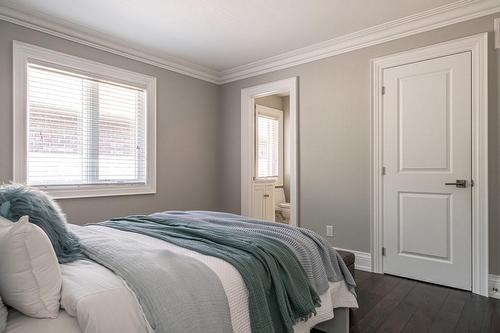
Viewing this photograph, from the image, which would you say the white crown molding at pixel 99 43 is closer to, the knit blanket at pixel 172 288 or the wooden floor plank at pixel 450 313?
the knit blanket at pixel 172 288

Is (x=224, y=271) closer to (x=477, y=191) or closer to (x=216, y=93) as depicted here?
(x=477, y=191)

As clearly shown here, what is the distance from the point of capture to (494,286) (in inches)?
105

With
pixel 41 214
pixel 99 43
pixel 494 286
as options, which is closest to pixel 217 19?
pixel 99 43

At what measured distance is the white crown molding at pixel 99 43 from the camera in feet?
9.56

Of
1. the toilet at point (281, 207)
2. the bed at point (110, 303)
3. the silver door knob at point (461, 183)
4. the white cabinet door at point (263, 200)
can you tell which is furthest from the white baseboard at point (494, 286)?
Answer: the toilet at point (281, 207)

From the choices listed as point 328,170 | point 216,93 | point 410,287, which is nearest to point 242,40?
point 216,93

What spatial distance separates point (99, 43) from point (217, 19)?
140 cm

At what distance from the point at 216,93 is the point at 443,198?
10.9ft

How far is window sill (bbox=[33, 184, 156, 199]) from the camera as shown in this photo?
3.14 metres

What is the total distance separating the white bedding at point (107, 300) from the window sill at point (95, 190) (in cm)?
214

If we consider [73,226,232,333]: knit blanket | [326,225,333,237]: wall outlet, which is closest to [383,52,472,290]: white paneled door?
[326,225,333,237]: wall outlet

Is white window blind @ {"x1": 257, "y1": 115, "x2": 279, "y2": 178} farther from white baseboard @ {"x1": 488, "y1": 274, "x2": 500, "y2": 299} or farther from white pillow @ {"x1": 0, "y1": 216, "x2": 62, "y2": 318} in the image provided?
white pillow @ {"x1": 0, "y1": 216, "x2": 62, "y2": 318}

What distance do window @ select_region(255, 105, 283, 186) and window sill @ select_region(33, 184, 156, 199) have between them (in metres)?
2.32

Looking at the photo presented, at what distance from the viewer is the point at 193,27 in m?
3.25
